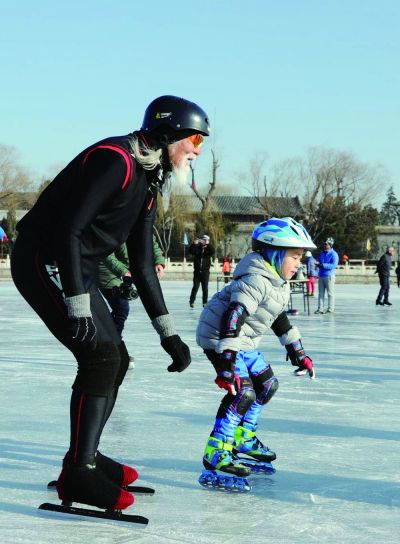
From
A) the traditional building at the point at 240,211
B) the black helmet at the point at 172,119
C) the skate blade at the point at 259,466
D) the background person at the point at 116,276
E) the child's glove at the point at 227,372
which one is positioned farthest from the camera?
the traditional building at the point at 240,211

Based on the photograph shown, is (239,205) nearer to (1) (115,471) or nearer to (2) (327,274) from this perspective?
(2) (327,274)

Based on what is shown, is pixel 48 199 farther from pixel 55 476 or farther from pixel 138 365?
pixel 138 365

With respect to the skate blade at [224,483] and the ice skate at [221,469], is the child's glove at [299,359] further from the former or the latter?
the skate blade at [224,483]

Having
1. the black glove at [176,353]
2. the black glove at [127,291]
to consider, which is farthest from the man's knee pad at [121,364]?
the black glove at [127,291]

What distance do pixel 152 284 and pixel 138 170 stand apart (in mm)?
493

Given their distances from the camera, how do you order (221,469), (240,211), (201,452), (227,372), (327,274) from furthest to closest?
(240,211) < (327,274) < (201,452) < (221,469) < (227,372)

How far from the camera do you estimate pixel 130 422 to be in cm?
480

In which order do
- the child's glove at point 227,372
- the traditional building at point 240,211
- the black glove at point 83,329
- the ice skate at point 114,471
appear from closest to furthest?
the black glove at point 83,329 → the ice skate at point 114,471 → the child's glove at point 227,372 → the traditional building at point 240,211

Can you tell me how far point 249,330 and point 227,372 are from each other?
1.04 feet

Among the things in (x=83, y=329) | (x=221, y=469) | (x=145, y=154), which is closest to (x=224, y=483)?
(x=221, y=469)

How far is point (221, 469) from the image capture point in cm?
353

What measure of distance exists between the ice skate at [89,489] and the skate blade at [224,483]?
0.55 metres

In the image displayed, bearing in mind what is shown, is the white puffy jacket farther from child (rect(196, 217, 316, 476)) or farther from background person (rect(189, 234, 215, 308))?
background person (rect(189, 234, 215, 308))

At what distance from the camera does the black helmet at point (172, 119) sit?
305 centimetres
